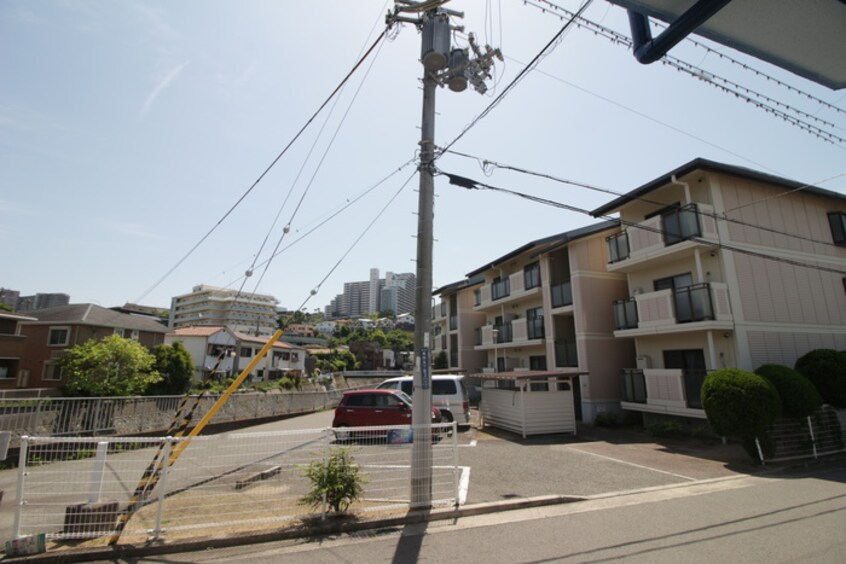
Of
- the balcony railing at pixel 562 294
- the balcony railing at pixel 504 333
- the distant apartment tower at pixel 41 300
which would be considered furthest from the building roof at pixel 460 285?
the distant apartment tower at pixel 41 300

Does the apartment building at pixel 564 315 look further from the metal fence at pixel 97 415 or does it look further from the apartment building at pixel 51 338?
the apartment building at pixel 51 338

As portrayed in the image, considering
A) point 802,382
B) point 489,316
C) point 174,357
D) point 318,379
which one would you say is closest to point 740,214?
point 802,382

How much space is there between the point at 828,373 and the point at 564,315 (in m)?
8.77

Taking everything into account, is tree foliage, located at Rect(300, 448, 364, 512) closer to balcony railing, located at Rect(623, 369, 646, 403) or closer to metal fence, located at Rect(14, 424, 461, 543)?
metal fence, located at Rect(14, 424, 461, 543)

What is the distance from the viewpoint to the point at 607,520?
5371mm

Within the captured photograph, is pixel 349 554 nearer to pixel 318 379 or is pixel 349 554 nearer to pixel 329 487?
pixel 329 487

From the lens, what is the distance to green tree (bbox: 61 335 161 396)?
582 inches

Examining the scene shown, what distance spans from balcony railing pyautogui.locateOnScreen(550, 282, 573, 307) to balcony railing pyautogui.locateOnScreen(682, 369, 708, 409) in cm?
552

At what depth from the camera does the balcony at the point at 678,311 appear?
38.9 ft

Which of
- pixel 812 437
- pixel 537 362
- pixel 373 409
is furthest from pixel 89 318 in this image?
pixel 812 437

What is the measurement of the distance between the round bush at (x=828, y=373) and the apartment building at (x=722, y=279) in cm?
96

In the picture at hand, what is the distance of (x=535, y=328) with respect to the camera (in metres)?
19.2

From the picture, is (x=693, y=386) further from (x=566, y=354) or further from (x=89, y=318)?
(x=89, y=318)

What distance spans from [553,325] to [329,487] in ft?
48.4
